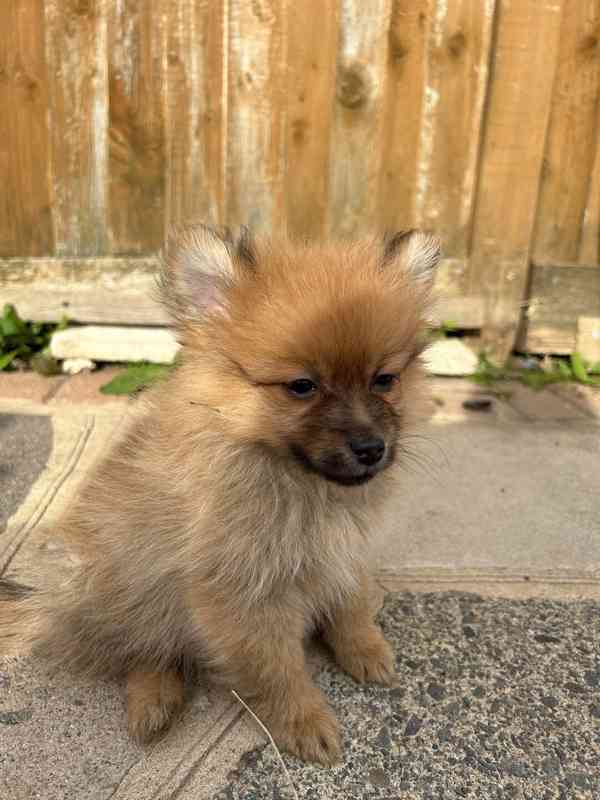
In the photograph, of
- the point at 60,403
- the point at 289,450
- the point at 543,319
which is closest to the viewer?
the point at 289,450

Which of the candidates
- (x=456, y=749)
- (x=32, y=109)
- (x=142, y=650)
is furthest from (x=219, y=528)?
(x=32, y=109)

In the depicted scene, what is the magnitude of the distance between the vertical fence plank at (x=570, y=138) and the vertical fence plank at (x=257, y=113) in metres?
1.61

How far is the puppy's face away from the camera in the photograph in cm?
185

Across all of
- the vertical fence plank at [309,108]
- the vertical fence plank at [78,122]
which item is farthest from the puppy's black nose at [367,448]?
the vertical fence plank at [78,122]

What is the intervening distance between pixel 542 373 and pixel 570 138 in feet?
4.63

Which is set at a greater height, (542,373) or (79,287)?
(79,287)

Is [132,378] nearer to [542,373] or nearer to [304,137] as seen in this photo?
[304,137]

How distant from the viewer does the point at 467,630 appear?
240 centimetres

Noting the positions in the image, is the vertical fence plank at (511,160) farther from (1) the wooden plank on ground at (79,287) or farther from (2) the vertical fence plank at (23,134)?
(2) the vertical fence plank at (23,134)

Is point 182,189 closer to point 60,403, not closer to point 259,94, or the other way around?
point 259,94

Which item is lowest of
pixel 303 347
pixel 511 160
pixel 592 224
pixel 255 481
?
pixel 255 481

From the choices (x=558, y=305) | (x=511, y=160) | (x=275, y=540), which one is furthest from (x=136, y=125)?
(x=275, y=540)

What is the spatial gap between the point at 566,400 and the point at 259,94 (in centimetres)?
249

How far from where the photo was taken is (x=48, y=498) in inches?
120
